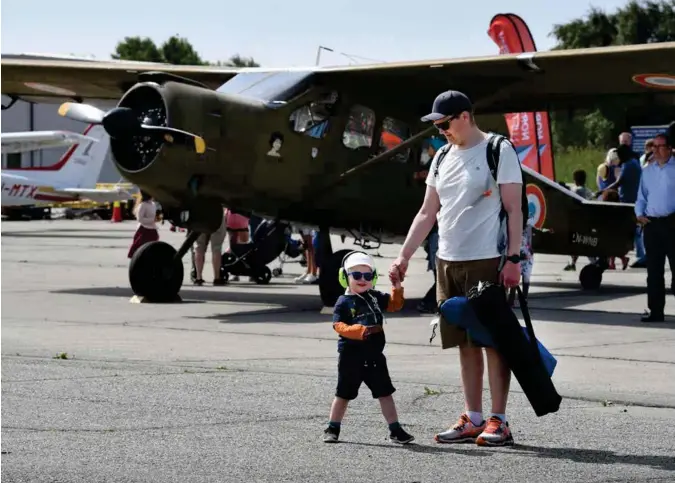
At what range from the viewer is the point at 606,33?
75.1m

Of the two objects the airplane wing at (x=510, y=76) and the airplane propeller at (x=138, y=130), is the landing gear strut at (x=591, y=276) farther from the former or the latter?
the airplane propeller at (x=138, y=130)

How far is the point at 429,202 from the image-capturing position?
743 centimetres

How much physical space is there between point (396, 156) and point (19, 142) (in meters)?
33.9

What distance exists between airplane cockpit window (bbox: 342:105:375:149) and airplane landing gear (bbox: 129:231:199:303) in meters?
2.07

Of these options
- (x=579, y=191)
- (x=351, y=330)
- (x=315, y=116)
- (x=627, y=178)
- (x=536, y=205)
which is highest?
(x=315, y=116)

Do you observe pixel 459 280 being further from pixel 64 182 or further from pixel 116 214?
pixel 116 214

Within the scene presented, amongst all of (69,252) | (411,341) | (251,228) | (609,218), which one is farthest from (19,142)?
(411,341)

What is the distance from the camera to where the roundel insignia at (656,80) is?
48.6ft

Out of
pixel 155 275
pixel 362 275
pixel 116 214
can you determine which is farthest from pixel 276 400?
pixel 116 214

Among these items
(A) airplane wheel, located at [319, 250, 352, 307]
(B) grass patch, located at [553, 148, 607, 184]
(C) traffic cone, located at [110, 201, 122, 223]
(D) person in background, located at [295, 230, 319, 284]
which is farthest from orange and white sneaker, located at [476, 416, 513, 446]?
(C) traffic cone, located at [110, 201, 122, 223]

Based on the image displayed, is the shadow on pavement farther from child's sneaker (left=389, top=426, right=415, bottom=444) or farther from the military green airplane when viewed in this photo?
the military green airplane

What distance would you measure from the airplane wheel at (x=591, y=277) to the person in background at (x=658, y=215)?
4.77m

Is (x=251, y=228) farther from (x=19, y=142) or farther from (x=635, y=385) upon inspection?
(x=19, y=142)

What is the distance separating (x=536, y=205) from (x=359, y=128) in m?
3.12
